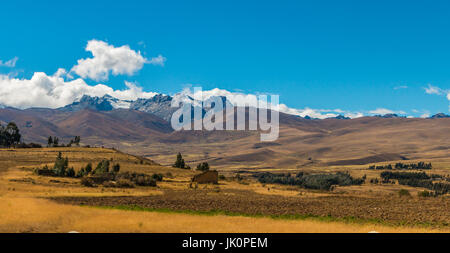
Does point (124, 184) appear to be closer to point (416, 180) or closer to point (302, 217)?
point (302, 217)

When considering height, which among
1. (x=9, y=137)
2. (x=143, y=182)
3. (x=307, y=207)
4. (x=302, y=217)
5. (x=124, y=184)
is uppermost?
(x=9, y=137)

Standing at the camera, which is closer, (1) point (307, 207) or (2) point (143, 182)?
(1) point (307, 207)

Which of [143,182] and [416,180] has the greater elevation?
[143,182]

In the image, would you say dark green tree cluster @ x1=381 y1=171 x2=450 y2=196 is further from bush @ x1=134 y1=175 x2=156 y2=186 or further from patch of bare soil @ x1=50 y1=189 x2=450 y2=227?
bush @ x1=134 y1=175 x2=156 y2=186

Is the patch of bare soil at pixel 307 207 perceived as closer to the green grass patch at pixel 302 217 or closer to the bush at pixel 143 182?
the green grass patch at pixel 302 217

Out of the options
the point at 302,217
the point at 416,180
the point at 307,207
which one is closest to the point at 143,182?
the point at 307,207

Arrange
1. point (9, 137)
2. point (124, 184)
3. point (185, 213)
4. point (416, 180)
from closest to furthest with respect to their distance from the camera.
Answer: point (185, 213)
point (124, 184)
point (9, 137)
point (416, 180)

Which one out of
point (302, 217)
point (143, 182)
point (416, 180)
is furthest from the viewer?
point (416, 180)

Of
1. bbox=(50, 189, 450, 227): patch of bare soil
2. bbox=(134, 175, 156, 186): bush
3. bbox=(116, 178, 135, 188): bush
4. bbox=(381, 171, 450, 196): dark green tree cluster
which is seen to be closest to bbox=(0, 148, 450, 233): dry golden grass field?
bbox=(50, 189, 450, 227): patch of bare soil
